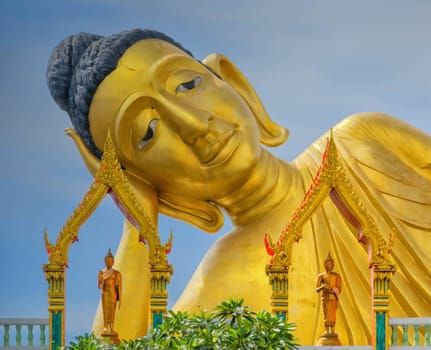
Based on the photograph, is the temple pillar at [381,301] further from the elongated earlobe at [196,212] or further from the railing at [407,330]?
the elongated earlobe at [196,212]

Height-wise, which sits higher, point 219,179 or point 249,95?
point 249,95

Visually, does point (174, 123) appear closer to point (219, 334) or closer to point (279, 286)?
point (279, 286)

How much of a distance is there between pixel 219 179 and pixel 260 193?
53cm

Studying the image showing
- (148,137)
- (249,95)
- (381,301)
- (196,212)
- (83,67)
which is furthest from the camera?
(249,95)

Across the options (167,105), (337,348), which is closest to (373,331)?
(337,348)

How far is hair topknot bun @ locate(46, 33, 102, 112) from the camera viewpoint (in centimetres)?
1994

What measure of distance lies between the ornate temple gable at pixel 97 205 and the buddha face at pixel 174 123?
3.98ft

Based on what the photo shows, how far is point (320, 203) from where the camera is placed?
715 inches

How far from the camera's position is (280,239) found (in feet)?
59.2

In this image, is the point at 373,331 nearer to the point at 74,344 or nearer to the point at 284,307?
the point at 284,307

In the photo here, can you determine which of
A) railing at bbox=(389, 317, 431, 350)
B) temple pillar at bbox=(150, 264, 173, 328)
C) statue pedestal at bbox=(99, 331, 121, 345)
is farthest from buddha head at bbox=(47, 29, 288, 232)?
railing at bbox=(389, 317, 431, 350)

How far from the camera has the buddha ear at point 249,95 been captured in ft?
67.8

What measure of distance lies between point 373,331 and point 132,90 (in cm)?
351

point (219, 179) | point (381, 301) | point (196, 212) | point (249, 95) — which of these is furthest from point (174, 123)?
point (381, 301)
